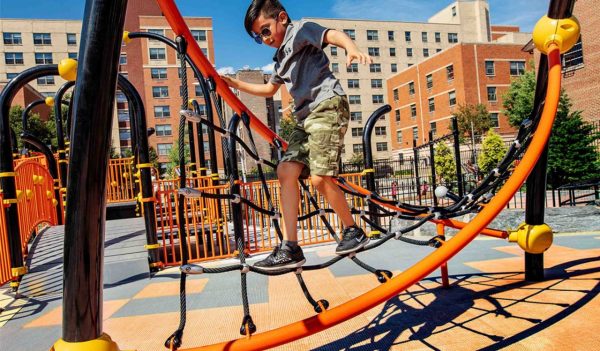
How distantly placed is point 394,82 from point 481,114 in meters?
16.2

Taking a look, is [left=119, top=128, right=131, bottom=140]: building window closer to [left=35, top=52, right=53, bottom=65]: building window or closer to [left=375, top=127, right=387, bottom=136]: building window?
[left=35, top=52, right=53, bottom=65]: building window

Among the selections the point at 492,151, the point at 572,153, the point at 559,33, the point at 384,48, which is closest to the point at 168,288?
the point at 559,33

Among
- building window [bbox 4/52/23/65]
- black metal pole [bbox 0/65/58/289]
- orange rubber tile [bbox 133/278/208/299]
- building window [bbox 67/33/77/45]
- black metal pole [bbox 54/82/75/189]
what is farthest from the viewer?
building window [bbox 67/33/77/45]

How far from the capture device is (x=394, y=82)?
54.2 meters

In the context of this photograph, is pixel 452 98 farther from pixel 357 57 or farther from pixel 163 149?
pixel 357 57

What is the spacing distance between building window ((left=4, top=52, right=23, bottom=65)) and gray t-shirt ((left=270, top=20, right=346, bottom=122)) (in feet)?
208

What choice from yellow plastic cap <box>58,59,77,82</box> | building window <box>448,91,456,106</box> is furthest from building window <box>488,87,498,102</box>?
yellow plastic cap <box>58,59,77,82</box>

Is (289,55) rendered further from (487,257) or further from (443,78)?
(443,78)

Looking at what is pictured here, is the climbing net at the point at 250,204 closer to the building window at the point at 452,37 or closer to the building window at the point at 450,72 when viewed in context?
the building window at the point at 450,72

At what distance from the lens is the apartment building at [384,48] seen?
57219 mm

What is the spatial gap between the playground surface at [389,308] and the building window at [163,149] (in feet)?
166

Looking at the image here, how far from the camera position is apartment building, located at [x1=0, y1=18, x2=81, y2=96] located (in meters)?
52.6

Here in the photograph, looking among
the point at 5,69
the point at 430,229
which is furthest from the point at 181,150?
the point at 5,69

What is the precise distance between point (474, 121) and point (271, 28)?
4138 cm
